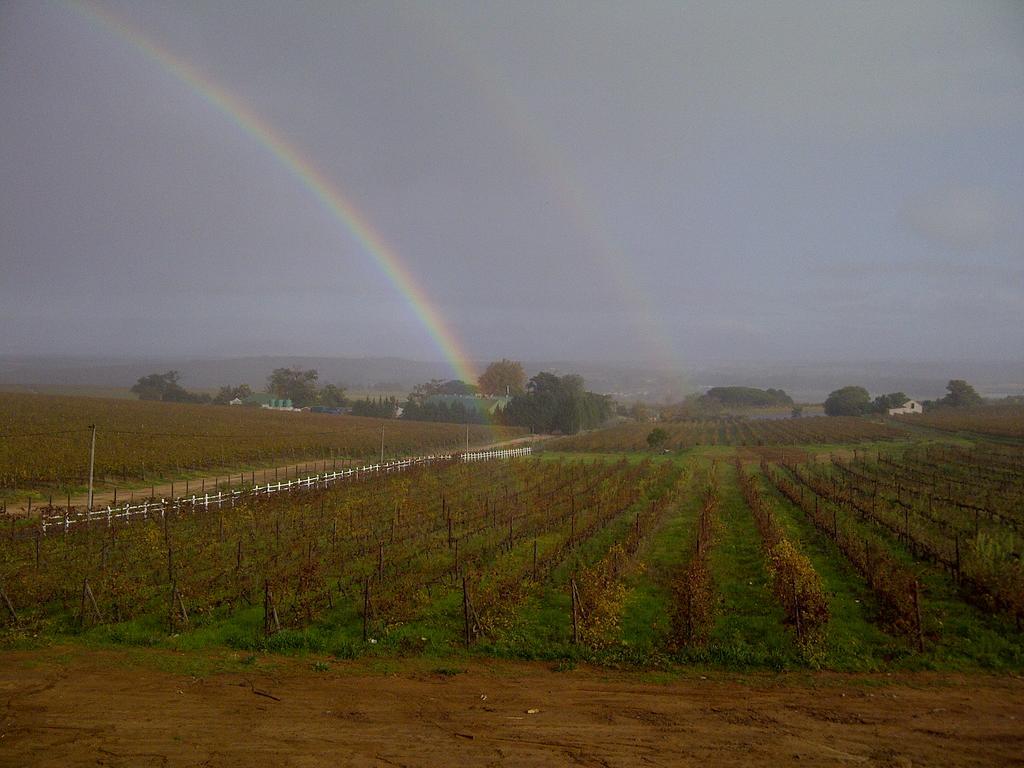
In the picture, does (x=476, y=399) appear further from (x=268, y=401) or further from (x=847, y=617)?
(x=847, y=617)

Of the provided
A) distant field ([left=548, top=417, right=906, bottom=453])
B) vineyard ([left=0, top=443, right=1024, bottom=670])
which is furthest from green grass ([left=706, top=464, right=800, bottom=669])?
distant field ([left=548, top=417, right=906, bottom=453])

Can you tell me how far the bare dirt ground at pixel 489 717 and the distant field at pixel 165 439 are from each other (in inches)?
796

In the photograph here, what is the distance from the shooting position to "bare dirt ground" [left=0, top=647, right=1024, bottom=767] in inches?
229

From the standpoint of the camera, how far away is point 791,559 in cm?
951

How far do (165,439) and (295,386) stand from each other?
64.6m

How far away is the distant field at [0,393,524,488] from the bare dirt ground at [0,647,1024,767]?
2022 centimetres

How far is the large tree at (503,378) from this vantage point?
344ft

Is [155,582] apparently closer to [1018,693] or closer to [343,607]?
[343,607]

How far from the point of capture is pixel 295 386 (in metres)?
97.9

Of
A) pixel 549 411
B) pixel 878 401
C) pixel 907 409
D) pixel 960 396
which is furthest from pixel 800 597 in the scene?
pixel 960 396

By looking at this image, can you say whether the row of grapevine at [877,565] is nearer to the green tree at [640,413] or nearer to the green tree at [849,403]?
the green tree at [849,403]

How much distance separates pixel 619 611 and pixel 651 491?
49.7 feet

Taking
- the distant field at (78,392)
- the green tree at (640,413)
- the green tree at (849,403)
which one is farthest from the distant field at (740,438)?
the distant field at (78,392)

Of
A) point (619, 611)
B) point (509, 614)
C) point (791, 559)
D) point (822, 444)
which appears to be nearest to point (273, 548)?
point (509, 614)
